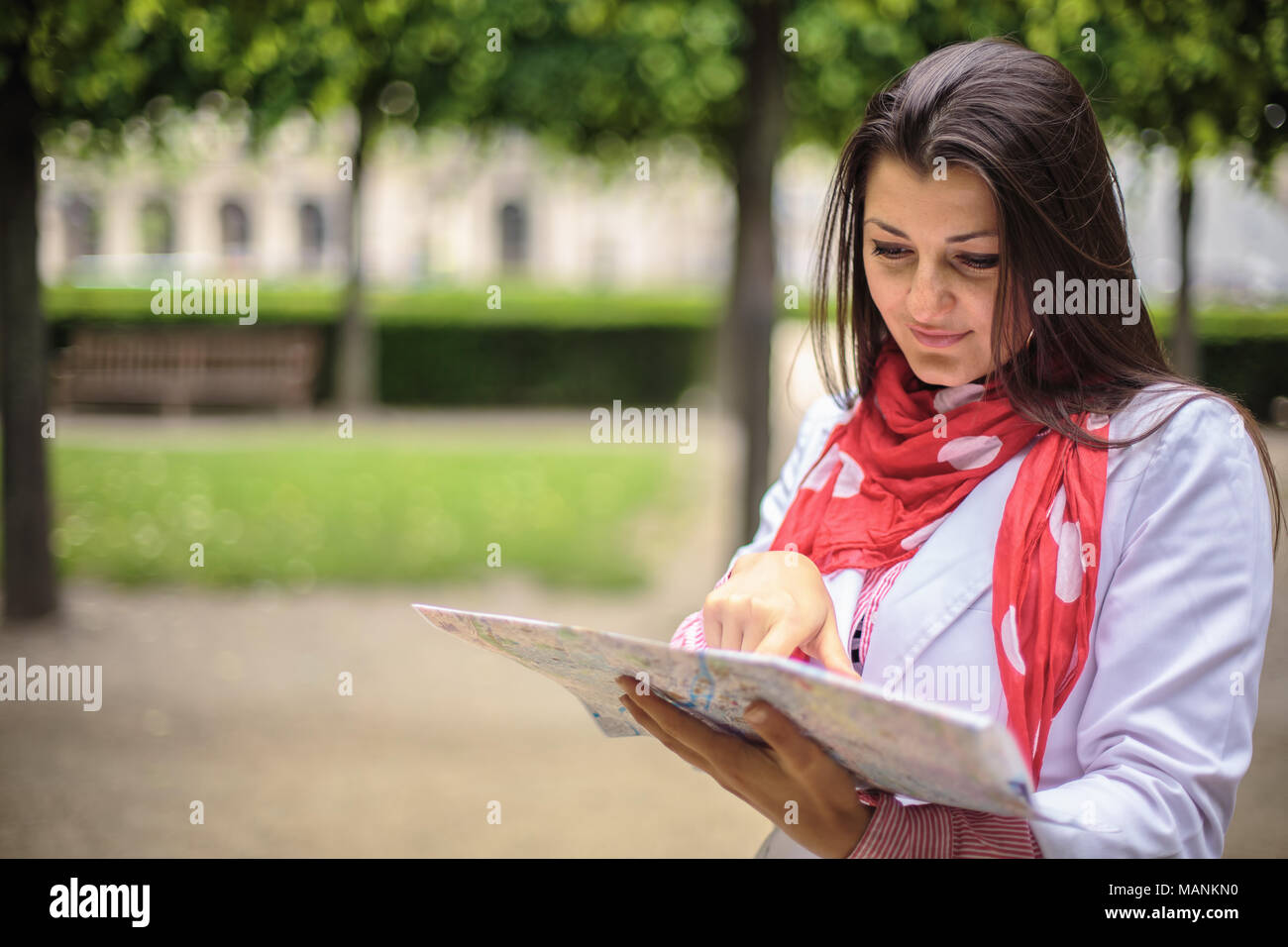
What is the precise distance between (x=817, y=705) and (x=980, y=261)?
584 millimetres

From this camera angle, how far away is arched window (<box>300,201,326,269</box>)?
1730 inches

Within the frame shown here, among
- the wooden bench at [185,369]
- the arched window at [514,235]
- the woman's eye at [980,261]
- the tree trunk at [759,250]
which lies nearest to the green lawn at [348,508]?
the wooden bench at [185,369]

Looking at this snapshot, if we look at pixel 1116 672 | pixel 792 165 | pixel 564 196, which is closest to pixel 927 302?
pixel 1116 672

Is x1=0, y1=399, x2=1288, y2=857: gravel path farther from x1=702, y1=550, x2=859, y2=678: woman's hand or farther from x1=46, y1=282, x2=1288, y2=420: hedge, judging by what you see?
x1=46, y1=282, x2=1288, y2=420: hedge

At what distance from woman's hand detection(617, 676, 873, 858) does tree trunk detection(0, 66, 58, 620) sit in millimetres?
5573

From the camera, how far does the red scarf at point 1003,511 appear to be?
4.55ft

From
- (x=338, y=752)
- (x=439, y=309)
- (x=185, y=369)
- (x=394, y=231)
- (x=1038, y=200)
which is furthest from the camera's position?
(x=394, y=231)

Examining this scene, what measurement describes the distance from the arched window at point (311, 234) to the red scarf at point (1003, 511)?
1744 inches

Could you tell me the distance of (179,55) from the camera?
9.68 m

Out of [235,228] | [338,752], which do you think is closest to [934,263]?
[338,752]

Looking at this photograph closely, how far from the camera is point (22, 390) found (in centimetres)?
611

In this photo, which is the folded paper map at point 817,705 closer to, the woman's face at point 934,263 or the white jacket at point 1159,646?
the white jacket at point 1159,646

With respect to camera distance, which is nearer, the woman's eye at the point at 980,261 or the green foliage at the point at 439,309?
the woman's eye at the point at 980,261

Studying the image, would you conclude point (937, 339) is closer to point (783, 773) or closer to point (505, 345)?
point (783, 773)
